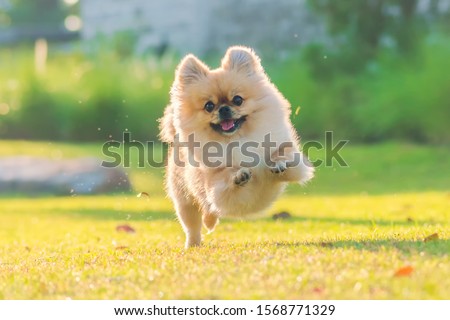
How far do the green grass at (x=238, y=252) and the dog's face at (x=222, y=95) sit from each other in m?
0.99

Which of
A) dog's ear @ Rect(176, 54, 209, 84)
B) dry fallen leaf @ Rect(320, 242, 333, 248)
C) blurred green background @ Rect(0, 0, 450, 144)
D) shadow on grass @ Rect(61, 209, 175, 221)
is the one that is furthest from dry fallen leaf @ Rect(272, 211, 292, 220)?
blurred green background @ Rect(0, 0, 450, 144)

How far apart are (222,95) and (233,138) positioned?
0.36m

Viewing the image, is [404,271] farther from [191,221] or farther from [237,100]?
[191,221]

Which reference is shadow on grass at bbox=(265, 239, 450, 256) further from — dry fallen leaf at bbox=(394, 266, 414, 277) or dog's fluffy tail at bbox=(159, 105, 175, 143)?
dog's fluffy tail at bbox=(159, 105, 175, 143)

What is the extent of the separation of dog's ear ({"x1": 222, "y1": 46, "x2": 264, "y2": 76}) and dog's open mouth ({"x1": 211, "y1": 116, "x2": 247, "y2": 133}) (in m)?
0.48

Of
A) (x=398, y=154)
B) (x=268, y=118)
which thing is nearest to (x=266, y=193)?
(x=268, y=118)

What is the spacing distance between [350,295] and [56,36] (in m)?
29.4

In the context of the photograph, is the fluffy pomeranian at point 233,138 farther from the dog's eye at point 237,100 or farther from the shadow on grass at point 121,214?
the shadow on grass at point 121,214

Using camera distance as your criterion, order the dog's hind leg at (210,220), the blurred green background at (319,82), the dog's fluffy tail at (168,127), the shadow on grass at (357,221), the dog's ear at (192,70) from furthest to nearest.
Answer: the blurred green background at (319,82), the shadow on grass at (357,221), the dog's hind leg at (210,220), the dog's fluffy tail at (168,127), the dog's ear at (192,70)

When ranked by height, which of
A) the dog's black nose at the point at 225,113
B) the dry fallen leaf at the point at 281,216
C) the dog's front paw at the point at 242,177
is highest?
the dog's black nose at the point at 225,113

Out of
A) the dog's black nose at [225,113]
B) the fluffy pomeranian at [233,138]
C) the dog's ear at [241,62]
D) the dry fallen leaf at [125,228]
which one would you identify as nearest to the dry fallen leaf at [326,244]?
the fluffy pomeranian at [233,138]

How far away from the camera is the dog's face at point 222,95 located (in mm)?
6621

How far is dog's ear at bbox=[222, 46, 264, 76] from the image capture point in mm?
6875

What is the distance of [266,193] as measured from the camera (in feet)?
21.4
